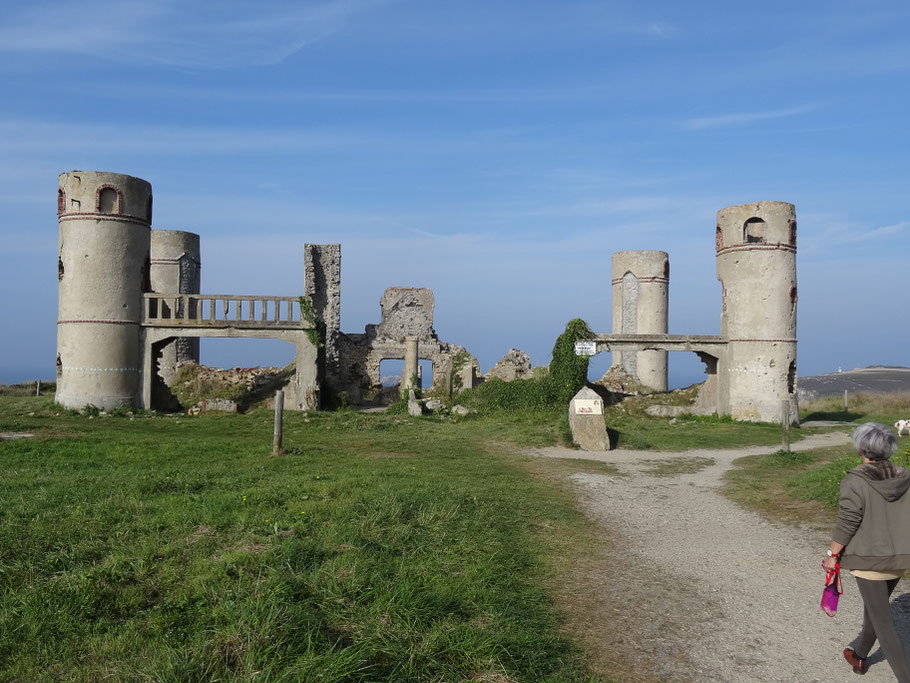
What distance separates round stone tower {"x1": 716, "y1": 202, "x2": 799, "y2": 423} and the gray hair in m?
21.1

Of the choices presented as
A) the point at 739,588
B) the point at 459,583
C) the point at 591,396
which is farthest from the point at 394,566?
the point at 591,396

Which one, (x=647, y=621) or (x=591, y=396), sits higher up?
(x=591, y=396)

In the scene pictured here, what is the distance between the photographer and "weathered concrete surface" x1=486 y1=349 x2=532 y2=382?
101 feet

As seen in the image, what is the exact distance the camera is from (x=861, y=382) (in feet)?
195

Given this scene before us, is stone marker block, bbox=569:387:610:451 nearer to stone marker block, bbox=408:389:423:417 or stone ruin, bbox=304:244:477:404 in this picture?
stone marker block, bbox=408:389:423:417

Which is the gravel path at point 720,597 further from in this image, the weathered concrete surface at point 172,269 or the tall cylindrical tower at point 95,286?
the weathered concrete surface at point 172,269

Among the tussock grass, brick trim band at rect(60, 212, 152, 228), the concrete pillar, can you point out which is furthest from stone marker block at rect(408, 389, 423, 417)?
the tussock grass

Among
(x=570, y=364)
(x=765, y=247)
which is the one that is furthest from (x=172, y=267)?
(x=765, y=247)

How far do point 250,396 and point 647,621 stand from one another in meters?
22.7

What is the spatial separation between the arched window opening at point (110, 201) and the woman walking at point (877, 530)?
22967mm

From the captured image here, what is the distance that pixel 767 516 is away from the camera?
10016mm

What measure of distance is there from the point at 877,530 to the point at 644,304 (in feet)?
96.7

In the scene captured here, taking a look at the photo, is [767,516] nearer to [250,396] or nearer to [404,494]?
[404,494]

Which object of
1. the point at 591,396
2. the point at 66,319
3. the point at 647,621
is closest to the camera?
the point at 647,621
